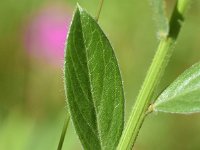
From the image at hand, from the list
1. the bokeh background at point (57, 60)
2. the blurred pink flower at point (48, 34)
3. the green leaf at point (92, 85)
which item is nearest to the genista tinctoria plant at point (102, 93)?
the green leaf at point (92, 85)

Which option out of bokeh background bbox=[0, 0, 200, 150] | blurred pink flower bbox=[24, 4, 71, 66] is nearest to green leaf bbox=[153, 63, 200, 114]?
bokeh background bbox=[0, 0, 200, 150]

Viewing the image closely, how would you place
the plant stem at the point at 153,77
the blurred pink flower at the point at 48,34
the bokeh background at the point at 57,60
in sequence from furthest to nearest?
the blurred pink flower at the point at 48,34
the bokeh background at the point at 57,60
the plant stem at the point at 153,77

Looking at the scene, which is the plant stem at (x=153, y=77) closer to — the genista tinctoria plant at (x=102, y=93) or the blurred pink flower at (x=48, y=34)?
the genista tinctoria plant at (x=102, y=93)

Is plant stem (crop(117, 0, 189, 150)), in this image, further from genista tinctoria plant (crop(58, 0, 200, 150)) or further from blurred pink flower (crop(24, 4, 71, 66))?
blurred pink flower (crop(24, 4, 71, 66))

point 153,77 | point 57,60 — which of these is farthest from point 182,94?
point 57,60

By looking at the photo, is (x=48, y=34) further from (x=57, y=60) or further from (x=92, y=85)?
(x=92, y=85)
